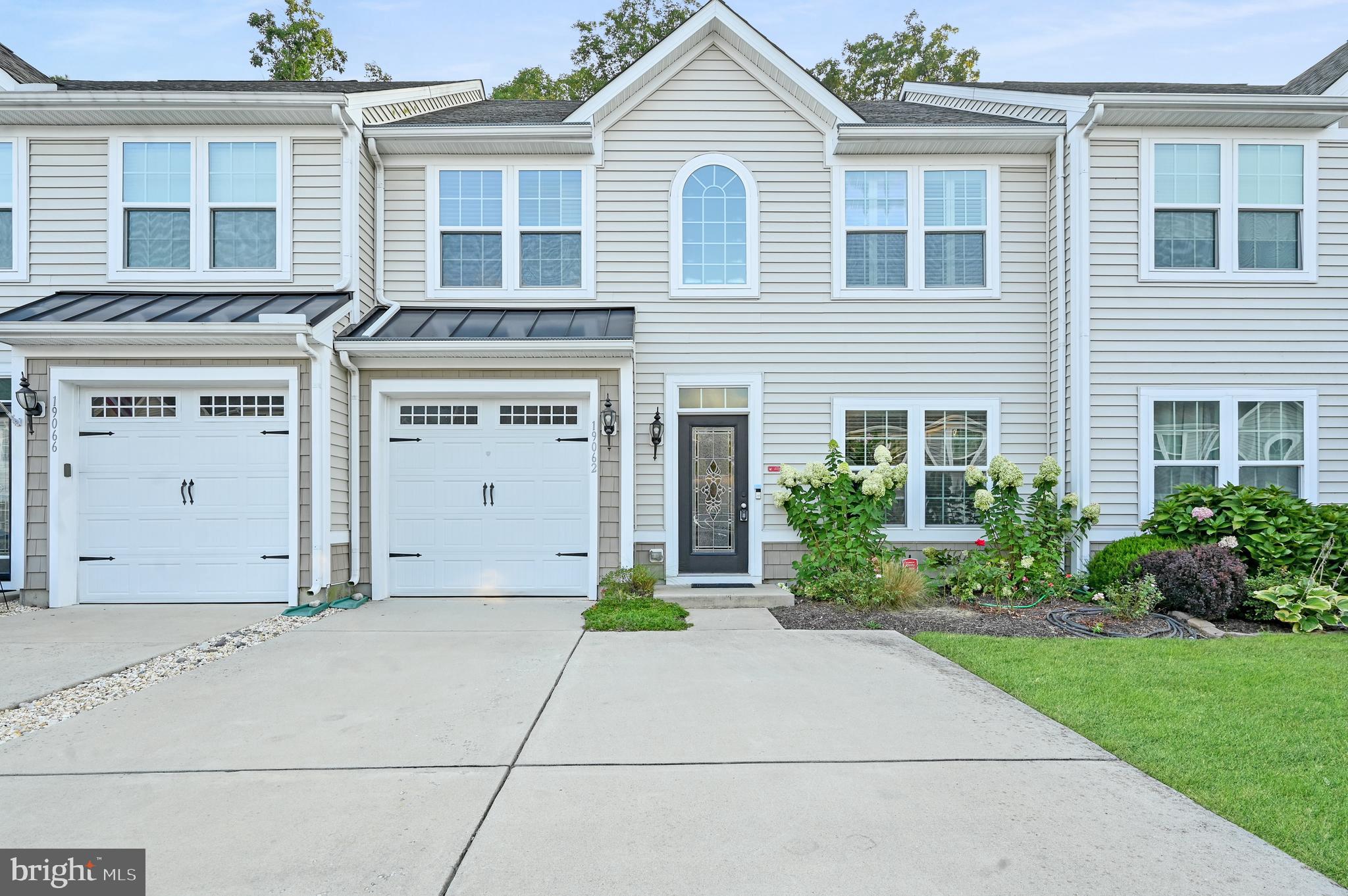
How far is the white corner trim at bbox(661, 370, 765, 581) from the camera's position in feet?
28.7

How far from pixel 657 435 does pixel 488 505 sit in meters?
2.07

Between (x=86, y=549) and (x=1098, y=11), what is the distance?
18.4 metres

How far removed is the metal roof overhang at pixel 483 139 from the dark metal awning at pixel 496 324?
185cm

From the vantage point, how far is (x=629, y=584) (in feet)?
26.2

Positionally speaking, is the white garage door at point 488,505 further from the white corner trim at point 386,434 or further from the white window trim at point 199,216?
the white window trim at point 199,216

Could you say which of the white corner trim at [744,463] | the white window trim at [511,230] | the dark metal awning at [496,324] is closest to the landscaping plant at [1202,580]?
the white corner trim at [744,463]

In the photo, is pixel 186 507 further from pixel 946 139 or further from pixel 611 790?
pixel 946 139

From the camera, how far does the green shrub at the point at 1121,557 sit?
7629 mm

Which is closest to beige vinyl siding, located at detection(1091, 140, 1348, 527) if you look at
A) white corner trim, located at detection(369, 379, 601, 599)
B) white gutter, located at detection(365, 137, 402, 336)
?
white corner trim, located at detection(369, 379, 601, 599)

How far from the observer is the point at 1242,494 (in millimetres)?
7793

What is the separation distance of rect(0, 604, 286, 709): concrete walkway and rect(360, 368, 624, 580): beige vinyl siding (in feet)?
5.41

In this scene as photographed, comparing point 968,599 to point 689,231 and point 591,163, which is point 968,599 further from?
point 591,163

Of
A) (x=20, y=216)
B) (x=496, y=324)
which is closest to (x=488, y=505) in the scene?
(x=496, y=324)

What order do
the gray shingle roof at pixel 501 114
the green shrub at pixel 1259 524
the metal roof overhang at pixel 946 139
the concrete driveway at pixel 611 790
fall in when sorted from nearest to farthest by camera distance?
the concrete driveway at pixel 611 790 < the green shrub at pixel 1259 524 < the metal roof overhang at pixel 946 139 < the gray shingle roof at pixel 501 114
